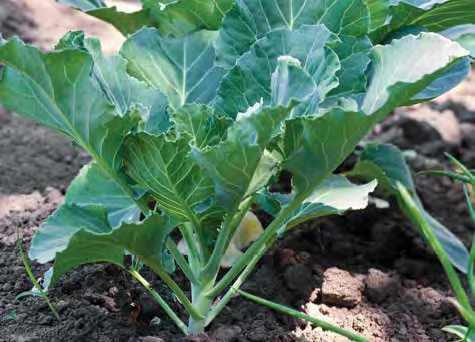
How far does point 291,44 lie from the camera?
61.8 inches

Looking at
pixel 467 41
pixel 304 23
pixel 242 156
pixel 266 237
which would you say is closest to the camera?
pixel 242 156

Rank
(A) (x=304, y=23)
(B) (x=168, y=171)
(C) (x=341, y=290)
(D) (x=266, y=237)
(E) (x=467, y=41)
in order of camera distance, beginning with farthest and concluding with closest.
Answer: (C) (x=341, y=290), (E) (x=467, y=41), (A) (x=304, y=23), (D) (x=266, y=237), (B) (x=168, y=171)

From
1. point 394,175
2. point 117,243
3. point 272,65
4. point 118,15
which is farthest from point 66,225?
point 394,175

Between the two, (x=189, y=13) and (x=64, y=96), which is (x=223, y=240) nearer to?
(x=64, y=96)

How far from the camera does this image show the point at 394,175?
2031 mm

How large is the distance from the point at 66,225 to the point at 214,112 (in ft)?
1.40

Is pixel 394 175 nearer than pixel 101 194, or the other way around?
pixel 101 194

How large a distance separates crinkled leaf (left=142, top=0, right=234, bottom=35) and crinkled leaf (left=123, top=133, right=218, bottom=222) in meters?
0.50

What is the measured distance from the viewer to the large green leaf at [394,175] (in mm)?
1979

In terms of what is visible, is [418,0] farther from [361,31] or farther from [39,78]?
[39,78]

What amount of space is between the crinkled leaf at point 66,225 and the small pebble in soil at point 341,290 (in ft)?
2.25

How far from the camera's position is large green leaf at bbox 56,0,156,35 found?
200 cm

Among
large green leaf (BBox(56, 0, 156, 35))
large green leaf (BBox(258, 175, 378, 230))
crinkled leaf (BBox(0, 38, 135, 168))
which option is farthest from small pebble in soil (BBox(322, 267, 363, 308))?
large green leaf (BBox(56, 0, 156, 35))

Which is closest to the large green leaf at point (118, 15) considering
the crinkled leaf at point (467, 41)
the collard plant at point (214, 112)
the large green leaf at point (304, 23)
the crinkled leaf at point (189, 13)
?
the crinkled leaf at point (189, 13)
